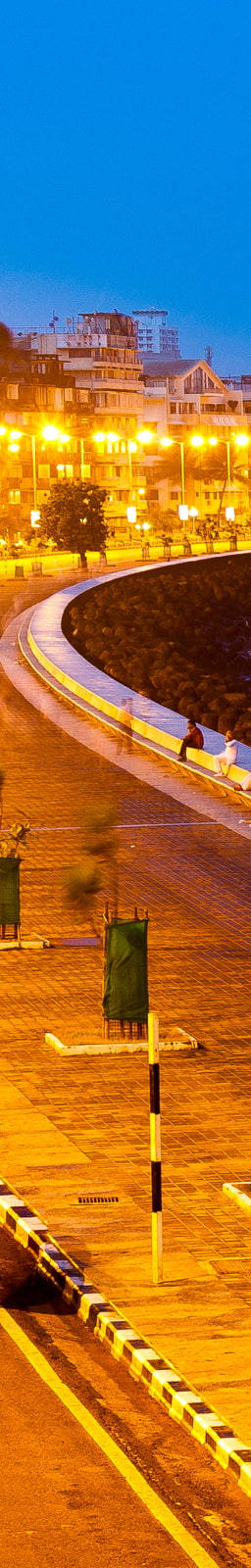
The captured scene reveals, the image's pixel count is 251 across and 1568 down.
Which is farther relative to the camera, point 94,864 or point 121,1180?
point 94,864

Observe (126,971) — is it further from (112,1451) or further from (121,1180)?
(112,1451)

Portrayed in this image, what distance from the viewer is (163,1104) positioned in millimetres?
12047

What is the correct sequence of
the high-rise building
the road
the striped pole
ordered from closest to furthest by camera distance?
1. the road
2. the striped pole
3. the high-rise building

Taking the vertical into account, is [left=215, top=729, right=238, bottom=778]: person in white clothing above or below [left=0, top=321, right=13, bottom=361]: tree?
below

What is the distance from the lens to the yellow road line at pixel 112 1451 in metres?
6.51

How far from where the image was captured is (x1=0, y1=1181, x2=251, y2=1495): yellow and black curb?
7109 millimetres

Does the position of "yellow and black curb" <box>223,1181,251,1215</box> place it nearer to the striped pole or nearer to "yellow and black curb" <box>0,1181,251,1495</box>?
"yellow and black curb" <box>0,1181,251,1495</box>

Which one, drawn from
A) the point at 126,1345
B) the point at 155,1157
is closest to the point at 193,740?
the point at 155,1157

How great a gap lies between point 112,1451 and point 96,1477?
8.4 inches

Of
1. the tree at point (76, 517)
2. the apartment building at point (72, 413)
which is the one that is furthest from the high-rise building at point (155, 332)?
the tree at point (76, 517)

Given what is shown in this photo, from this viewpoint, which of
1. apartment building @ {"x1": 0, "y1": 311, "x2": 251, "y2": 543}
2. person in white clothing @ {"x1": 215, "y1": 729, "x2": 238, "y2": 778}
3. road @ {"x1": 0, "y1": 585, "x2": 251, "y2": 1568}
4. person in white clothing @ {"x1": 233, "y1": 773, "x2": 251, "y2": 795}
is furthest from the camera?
apartment building @ {"x1": 0, "y1": 311, "x2": 251, "y2": 543}

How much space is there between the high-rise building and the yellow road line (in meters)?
181

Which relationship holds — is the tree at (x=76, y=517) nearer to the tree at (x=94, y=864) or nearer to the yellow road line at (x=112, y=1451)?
the tree at (x=94, y=864)

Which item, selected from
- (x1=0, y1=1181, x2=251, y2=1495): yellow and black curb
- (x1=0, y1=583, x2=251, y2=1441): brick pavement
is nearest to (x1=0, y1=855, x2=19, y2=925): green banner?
(x1=0, y1=583, x2=251, y2=1441): brick pavement
